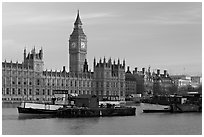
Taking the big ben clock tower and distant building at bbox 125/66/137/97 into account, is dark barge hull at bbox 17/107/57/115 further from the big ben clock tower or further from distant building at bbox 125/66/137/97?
distant building at bbox 125/66/137/97

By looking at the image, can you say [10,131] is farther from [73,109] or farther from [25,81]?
[25,81]

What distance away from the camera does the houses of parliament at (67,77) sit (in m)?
63.7

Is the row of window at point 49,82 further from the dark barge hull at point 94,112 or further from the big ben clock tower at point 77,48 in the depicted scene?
the dark barge hull at point 94,112

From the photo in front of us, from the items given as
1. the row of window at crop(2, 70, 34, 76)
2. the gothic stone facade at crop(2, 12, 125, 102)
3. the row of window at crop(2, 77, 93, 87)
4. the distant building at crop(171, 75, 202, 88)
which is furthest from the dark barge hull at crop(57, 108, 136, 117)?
the distant building at crop(171, 75, 202, 88)

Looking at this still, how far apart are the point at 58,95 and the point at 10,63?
2339cm

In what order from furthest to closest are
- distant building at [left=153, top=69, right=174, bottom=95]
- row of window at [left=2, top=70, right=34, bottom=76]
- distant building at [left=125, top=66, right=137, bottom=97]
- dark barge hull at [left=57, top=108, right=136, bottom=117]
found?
distant building at [left=153, top=69, right=174, bottom=95] < distant building at [left=125, top=66, right=137, bottom=97] < row of window at [left=2, top=70, right=34, bottom=76] < dark barge hull at [left=57, top=108, right=136, bottom=117]

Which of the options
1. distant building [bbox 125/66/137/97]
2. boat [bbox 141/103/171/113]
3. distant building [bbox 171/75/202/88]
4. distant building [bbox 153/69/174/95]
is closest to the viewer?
boat [bbox 141/103/171/113]

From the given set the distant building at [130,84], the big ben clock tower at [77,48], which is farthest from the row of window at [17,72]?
the distant building at [130,84]

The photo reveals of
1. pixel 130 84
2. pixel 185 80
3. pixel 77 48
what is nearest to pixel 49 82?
pixel 77 48

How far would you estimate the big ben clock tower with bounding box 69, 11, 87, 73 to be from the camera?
266ft

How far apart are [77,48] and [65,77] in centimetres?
1161

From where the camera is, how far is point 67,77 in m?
71.2

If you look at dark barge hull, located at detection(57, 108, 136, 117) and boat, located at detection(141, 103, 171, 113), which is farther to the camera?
boat, located at detection(141, 103, 171, 113)

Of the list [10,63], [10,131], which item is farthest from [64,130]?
[10,63]
